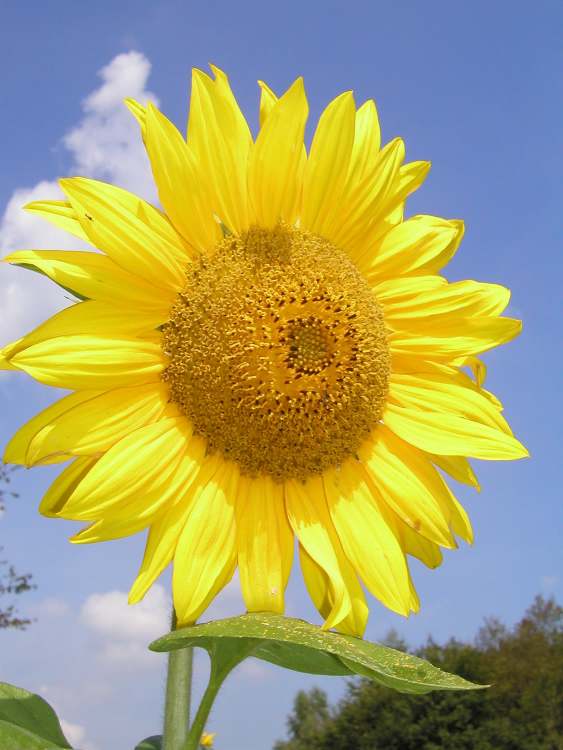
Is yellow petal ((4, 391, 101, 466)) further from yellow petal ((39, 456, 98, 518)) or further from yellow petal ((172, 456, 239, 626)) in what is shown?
yellow petal ((172, 456, 239, 626))

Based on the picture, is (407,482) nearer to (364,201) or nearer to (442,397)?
(442,397)

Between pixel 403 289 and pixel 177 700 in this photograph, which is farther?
Answer: pixel 403 289

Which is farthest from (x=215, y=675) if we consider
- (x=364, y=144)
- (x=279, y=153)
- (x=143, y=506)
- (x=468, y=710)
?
(x=468, y=710)

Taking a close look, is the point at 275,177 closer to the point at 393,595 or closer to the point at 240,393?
the point at 240,393

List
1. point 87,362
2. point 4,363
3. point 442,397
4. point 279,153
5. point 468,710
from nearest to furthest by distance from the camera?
point 87,362 < point 4,363 < point 279,153 < point 442,397 < point 468,710

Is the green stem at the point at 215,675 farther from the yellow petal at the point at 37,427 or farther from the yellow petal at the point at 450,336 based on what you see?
the yellow petal at the point at 450,336

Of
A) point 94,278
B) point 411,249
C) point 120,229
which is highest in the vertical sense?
point 411,249

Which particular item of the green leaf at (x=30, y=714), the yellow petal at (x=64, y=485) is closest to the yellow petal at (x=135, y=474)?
the yellow petal at (x=64, y=485)
